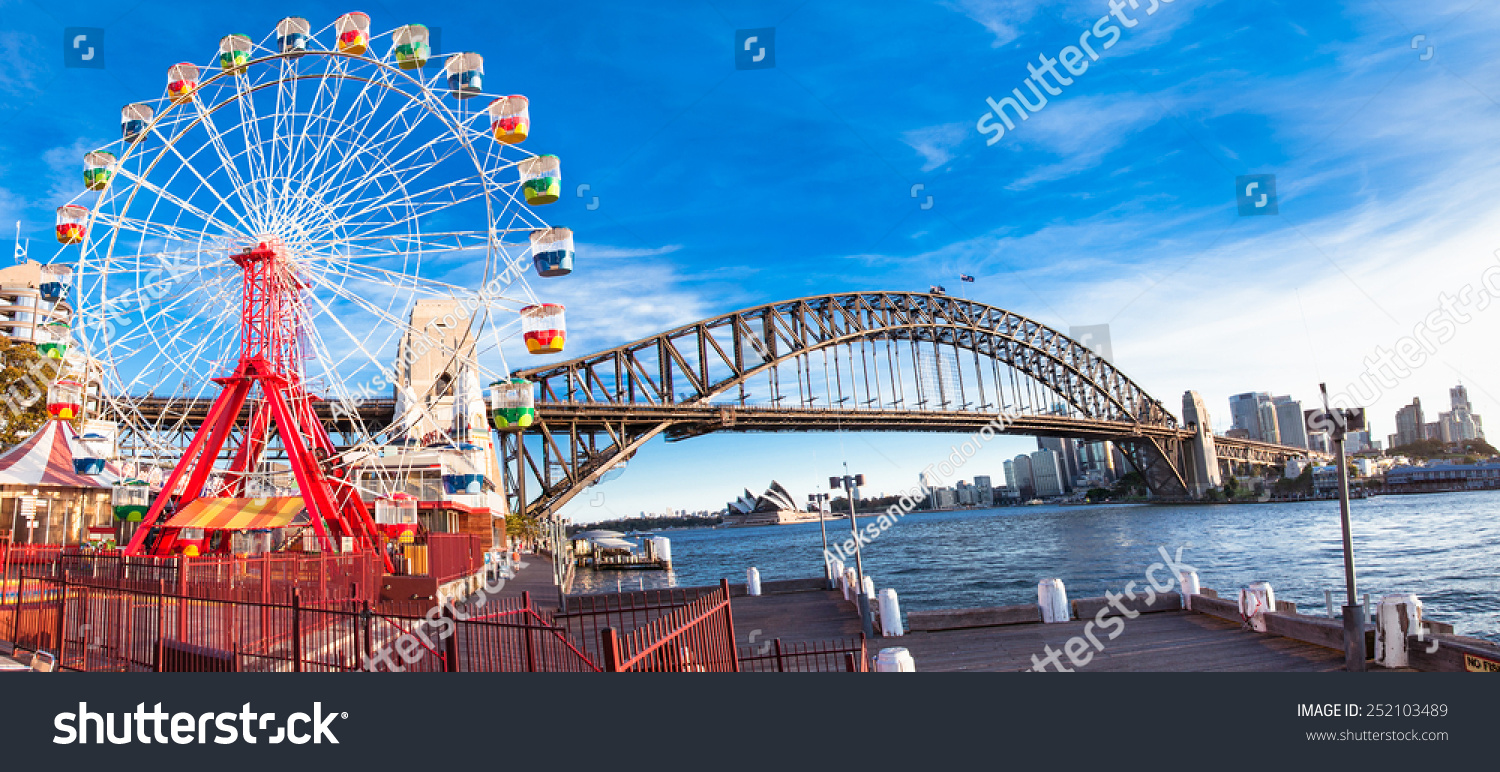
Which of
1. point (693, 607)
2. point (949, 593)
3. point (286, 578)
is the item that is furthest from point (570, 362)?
point (693, 607)

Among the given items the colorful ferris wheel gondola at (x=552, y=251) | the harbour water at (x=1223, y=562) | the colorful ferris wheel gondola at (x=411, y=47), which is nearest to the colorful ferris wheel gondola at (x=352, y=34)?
the colorful ferris wheel gondola at (x=411, y=47)

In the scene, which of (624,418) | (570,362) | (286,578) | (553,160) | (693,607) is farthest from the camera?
(570,362)

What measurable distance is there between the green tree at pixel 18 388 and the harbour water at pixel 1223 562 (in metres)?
25.2

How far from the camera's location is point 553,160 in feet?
65.7

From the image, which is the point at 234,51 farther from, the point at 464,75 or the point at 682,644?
the point at 682,644

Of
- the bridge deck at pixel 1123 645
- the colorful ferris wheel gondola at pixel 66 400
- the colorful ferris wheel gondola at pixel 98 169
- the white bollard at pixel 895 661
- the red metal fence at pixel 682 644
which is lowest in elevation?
the bridge deck at pixel 1123 645

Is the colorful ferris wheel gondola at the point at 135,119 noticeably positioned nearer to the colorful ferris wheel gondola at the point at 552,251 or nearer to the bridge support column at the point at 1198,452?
the colorful ferris wheel gondola at the point at 552,251

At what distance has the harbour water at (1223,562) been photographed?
30375 millimetres

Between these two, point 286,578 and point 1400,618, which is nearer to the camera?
point 1400,618

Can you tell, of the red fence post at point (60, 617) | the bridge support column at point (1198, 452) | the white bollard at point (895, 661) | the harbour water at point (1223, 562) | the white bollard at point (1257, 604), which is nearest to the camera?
the white bollard at point (895, 661)

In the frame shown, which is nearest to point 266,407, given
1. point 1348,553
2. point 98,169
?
point 98,169

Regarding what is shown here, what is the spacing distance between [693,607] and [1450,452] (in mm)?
167459

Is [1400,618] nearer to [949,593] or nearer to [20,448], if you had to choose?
[949,593]

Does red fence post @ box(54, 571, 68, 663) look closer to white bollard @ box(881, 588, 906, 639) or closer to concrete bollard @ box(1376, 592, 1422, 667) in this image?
white bollard @ box(881, 588, 906, 639)
